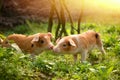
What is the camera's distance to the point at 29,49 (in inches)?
410

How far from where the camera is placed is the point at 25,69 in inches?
320

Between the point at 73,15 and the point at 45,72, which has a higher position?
the point at 73,15

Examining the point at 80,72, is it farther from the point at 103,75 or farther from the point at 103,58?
the point at 103,58

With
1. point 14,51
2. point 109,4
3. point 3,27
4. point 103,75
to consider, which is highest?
point 109,4

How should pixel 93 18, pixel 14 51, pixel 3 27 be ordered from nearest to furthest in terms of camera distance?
pixel 14 51 < pixel 3 27 < pixel 93 18

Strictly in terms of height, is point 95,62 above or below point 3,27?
below

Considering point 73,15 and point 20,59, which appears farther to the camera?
point 73,15

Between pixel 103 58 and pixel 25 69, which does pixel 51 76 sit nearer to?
pixel 25 69

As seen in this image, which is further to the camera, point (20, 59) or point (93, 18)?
point (93, 18)

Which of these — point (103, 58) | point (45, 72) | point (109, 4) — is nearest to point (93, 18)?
point (109, 4)

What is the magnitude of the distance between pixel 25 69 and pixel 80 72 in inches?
48.7

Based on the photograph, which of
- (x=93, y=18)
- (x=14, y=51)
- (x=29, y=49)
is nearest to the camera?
(x=14, y=51)

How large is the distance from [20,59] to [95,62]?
314 cm

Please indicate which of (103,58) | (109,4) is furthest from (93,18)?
(103,58)
